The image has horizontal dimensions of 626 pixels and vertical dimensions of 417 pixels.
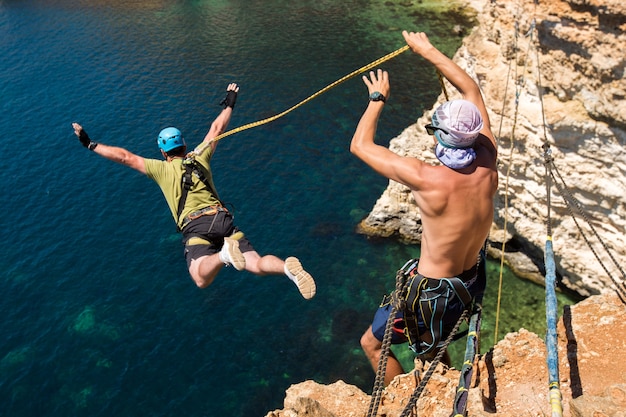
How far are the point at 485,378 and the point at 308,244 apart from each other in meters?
17.9

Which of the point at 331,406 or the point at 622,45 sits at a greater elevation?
the point at 622,45

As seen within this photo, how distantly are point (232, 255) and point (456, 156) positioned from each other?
4883 millimetres

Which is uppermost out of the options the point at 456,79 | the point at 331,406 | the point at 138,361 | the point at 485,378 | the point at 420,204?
the point at 456,79

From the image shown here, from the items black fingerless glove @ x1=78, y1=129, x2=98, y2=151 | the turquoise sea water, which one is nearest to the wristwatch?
black fingerless glove @ x1=78, y1=129, x2=98, y2=151

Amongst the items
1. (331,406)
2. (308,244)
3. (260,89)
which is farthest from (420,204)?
(260,89)

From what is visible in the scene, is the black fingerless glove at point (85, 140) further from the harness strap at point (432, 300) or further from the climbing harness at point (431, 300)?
the harness strap at point (432, 300)

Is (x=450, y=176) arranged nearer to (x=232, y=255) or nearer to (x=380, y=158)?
(x=380, y=158)

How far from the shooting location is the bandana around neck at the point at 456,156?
21.5 feet

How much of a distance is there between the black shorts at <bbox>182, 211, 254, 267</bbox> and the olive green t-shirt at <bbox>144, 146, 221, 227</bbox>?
271 mm

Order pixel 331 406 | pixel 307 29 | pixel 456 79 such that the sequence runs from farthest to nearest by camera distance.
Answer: pixel 307 29
pixel 331 406
pixel 456 79

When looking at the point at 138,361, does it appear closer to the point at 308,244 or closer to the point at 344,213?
the point at 308,244

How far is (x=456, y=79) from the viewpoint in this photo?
7.69 metres

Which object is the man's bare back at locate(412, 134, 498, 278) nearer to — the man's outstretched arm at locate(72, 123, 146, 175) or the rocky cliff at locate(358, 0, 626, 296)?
the man's outstretched arm at locate(72, 123, 146, 175)

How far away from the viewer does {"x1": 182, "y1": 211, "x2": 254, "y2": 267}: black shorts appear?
1115cm
